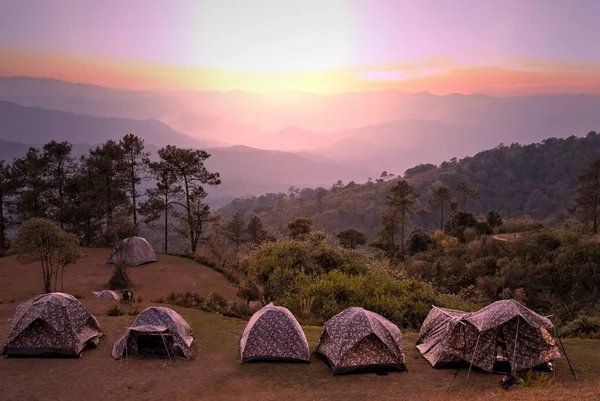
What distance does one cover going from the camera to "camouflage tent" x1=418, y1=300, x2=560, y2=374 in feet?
39.3

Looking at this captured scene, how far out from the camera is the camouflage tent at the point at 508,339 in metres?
12.0

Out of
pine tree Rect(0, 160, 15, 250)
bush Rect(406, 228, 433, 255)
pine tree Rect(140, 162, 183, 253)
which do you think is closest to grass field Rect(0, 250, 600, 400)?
pine tree Rect(140, 162, 183, 253)

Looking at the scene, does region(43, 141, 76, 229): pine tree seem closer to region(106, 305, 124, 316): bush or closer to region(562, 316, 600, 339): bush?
region(106, 305, 124, 316): bush

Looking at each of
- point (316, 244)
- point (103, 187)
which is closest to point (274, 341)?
point (316, 244)

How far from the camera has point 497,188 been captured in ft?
339

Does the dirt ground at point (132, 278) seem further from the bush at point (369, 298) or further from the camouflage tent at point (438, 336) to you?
the camouflage tent at point (438, 336)

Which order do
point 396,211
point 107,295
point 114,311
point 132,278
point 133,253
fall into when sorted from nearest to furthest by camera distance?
point 114,311 < point 107,295 < point 132,278 < point 133,253 < point 396,211

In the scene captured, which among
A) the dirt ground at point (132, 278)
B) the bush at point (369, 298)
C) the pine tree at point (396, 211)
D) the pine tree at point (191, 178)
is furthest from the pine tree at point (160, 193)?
the pine tree at point (396, 211)

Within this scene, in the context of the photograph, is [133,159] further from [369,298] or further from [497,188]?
[497,188]

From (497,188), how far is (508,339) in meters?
99.6

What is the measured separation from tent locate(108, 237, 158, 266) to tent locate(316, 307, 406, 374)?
68.2ft

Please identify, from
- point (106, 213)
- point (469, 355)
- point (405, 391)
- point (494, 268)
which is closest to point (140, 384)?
point (405, 391)

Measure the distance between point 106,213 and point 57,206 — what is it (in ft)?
13.9

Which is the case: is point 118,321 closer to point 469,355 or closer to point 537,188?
point 469,355
